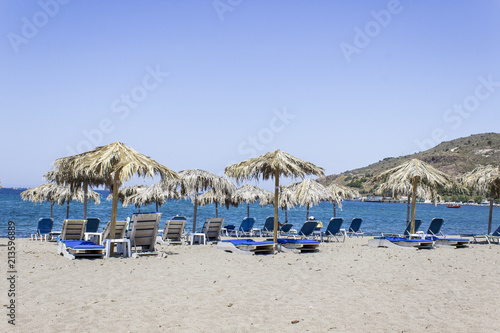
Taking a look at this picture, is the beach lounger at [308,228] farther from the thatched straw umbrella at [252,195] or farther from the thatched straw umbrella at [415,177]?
the thatched straw umbrella at [252,195]

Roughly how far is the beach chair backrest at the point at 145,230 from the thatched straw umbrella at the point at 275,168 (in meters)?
2.37

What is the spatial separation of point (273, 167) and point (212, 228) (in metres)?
3.58

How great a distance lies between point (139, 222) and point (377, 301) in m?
5.44

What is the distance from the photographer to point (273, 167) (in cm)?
988

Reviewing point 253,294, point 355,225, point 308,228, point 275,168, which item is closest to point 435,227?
point 355,225

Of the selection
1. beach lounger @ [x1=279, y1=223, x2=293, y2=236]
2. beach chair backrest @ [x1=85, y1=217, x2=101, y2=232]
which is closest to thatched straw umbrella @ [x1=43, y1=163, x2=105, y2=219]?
beach chair backrest @ [x1=85, y1=217, x2=101, y2=232]

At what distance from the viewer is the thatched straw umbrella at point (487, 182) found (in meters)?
15.1

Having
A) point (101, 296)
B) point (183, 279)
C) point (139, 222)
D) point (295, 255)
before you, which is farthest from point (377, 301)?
point (139, 222)

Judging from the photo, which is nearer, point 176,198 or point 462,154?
point 176,198

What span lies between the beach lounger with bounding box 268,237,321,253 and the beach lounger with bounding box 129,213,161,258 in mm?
3126

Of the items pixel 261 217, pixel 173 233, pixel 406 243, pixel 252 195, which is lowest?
pixel 261 217

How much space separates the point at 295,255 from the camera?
32.8 ft

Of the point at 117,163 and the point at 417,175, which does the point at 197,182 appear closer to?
the point at 117,163

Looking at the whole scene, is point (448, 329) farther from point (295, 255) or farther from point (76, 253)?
point (76, 253)
